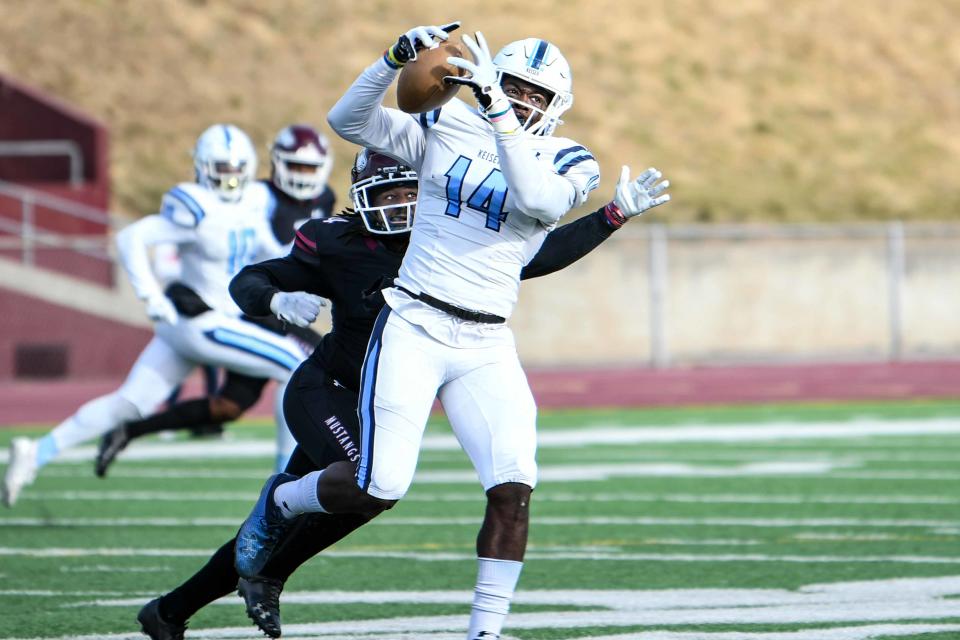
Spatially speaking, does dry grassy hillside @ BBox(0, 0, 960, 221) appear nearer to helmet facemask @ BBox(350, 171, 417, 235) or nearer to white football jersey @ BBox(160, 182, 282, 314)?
white football jersey @ BBox(160, 182, 282, 314)

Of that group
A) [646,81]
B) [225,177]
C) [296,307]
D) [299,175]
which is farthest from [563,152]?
[646,81]

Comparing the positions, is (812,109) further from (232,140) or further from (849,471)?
(232,140)

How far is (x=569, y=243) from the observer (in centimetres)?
527

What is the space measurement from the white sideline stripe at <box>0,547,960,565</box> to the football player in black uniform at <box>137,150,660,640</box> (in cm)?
198

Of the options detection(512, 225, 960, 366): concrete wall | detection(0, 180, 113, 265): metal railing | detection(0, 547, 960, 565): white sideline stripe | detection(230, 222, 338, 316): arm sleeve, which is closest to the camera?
detection(230, 222, 338, 316): arm sleeve

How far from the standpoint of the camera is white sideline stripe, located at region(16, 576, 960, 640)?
5.43 metres

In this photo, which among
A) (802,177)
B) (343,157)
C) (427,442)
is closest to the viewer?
(427,442)

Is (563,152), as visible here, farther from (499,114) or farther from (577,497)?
(577,497)

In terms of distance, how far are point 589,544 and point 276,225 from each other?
2758 mm

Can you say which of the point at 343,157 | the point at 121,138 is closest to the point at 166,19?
the point at 121,138

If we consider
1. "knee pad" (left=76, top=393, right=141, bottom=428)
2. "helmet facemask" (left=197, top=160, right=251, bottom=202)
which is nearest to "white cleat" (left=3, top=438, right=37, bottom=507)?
"knee pad" (left=76, top=393, right=141, bottom=428)

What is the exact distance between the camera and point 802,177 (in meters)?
27.9

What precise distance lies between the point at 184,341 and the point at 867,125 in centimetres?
2229

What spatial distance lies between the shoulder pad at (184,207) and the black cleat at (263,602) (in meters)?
4.17
